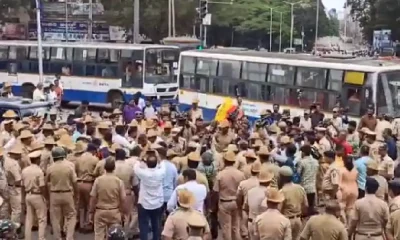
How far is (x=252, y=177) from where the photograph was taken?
1077cm

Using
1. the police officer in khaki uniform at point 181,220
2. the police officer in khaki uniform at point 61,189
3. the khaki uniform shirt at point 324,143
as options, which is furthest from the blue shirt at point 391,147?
the police officer in khaki uniform at point 181,220

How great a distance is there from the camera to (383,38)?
189ft

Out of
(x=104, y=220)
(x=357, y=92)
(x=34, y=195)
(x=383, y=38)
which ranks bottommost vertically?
(x=104, y=220)

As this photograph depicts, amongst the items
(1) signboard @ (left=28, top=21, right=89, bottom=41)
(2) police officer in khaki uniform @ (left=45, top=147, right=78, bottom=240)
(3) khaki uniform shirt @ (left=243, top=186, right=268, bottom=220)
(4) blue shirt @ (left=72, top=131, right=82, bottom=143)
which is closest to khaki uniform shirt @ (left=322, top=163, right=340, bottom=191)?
(3) khaki uniform shirt @ (left=243, top=186, right=268, bottom=220)

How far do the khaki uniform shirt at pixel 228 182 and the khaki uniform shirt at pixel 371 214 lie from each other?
2.24 metres

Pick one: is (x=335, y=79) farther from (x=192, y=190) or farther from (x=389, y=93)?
(x=192, y=190)

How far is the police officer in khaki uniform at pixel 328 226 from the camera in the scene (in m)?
8.63

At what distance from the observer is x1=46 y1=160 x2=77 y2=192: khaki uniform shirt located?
11.1m

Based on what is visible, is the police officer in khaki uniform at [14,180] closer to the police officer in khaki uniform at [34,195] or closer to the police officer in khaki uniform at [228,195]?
the police officer in khaki uniform at [34,195]

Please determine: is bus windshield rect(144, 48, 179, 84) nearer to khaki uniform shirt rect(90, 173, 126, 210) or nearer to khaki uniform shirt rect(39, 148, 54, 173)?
khaki uniform shirt rect(39, 148, 54, 173)

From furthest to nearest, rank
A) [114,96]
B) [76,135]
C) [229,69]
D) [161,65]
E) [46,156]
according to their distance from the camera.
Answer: [114,96]
[161,65]
[229,69]
[76,135]
[46,156]

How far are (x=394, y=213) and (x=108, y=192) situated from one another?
3.91m

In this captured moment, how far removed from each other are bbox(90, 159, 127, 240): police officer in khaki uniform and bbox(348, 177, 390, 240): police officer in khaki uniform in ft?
10.8

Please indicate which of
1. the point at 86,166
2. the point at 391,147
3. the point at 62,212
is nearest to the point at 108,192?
the point at 62,212
